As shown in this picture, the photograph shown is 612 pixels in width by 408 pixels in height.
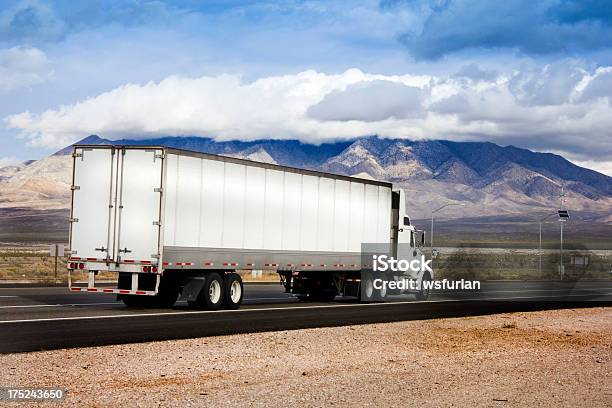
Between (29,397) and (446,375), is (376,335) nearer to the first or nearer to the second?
(446,375)

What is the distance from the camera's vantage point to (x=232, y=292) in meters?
28.3

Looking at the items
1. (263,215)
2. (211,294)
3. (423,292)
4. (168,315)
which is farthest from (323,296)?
(168,315)

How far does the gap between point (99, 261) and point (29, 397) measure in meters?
14.1

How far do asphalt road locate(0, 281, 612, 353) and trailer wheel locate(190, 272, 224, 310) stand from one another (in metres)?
0.49

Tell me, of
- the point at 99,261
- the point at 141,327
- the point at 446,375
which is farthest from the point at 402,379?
the point at 99,261

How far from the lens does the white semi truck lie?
A: 2577 cm

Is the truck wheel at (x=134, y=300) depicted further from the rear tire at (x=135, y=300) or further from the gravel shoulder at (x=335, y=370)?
the gravel shoulder at (x=335, y=370)

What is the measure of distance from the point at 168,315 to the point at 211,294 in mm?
2253

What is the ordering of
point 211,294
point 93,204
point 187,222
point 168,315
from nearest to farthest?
point 168,315 → point 187,222 → point 93,204 → point 211,294

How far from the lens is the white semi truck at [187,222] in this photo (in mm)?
25766

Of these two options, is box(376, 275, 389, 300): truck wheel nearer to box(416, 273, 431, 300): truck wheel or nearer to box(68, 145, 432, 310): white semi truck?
box(416, 273, 431, 300): truck wheel

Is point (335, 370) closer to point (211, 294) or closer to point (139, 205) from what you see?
point (139, 205)

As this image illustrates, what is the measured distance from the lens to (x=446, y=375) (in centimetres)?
1536

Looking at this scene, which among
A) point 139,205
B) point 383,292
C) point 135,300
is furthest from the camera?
point 383,292
